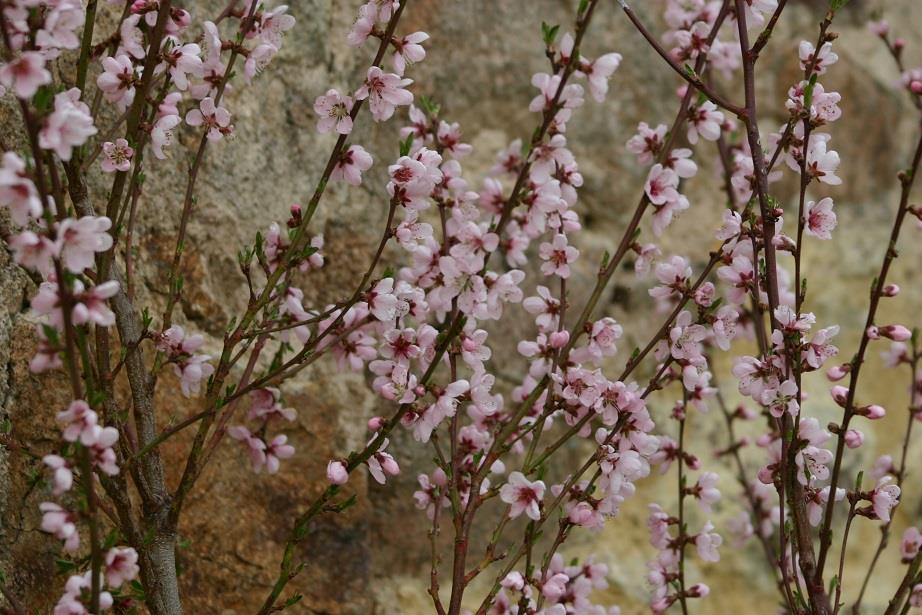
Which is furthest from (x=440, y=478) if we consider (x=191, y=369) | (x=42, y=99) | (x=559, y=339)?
(x=42, y=99)

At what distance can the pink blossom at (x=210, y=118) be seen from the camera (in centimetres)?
155

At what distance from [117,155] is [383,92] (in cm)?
41

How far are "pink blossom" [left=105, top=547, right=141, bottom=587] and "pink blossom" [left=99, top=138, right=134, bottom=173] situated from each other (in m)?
0.56

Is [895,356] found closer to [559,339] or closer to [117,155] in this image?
[559,339]

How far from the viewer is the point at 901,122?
9.69ft

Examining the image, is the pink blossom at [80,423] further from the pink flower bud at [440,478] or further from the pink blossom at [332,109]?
the pink flower bud at [440,478]

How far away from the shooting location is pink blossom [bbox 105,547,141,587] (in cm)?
126

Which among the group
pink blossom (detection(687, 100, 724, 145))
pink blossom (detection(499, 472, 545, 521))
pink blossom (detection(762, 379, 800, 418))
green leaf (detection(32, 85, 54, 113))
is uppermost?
pink blossom (detection(687, 100, 724, 145))

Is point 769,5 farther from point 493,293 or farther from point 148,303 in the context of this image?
point 148,303

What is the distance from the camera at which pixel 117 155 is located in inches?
58.3

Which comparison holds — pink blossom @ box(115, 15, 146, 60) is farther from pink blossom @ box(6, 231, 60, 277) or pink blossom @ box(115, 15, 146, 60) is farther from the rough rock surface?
pink blossom @ box(6, 231, 60, 277)

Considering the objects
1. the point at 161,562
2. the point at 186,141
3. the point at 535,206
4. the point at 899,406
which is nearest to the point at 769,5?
the point at 535,206

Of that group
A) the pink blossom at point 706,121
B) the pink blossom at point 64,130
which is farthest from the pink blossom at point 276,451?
the pink blossom at point 706,121

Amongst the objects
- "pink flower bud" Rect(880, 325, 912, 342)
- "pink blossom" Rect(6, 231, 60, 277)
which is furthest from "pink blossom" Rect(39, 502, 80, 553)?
"pink flower bud" Rect(880, 325, 912, 342)
